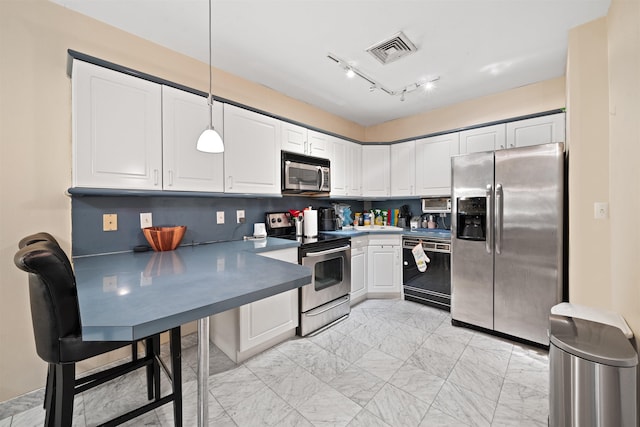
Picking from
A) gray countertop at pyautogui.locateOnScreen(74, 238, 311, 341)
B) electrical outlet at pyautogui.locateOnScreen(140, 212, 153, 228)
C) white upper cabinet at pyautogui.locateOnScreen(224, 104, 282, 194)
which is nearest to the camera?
gray countertop at pyautogui.locateOnScreen(74, 238, 311, 341)

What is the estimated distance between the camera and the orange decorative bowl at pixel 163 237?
1981mm

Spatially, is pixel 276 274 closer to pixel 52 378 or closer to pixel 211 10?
pixel 52 378

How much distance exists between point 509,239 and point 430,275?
3.25 feet

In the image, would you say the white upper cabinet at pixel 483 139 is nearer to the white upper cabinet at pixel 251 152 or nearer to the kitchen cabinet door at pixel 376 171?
the kitchen cabinet door at pixel 376 171

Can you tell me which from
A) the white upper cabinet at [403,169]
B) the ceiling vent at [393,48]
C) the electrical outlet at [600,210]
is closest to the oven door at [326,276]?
the white upper cabinet at [403,169]

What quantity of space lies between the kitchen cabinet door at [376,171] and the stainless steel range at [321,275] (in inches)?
47.9

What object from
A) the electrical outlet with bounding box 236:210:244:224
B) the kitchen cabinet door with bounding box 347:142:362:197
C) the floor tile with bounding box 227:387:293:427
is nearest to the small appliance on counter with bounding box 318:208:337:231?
the kitchen cabinet door with bounding box 347:142:362:197

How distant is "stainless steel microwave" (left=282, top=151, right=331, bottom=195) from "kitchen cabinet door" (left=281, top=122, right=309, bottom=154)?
67 millimetres

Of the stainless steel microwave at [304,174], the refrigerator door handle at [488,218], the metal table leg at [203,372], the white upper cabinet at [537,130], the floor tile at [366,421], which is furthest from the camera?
the stainless steel microwave at [304,174]

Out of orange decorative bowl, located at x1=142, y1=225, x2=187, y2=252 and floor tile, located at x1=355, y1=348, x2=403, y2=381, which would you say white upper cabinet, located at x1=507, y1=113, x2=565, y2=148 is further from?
orange decorative bowl, located at x1=142, y1=225, x2=187, y2=252

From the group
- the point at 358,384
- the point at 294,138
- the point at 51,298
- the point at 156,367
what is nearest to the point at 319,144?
the point at 294,138

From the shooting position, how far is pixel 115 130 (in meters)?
1.76

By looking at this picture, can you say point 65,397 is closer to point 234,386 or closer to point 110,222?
point 234,386

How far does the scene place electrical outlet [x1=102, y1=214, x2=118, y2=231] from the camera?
191 cm
